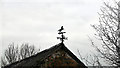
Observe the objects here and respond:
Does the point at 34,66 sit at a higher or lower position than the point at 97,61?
lower

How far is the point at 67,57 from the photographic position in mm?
8766

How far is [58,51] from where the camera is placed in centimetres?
846

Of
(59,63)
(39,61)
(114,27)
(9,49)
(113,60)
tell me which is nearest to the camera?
(113,60)

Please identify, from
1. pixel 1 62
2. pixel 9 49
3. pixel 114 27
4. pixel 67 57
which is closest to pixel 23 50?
pixel 9 49

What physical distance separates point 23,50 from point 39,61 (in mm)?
26610

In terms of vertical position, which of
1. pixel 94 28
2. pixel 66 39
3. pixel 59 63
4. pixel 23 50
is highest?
pixel 94 28

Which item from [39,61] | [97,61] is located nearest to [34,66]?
[39,61]

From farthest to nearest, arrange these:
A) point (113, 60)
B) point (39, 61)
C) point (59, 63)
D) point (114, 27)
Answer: point (59, 63), point (39, 61), point (114, 27), point (113, 60)

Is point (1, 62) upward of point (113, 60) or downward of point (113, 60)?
downward

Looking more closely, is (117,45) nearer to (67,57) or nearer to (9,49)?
(67,57)

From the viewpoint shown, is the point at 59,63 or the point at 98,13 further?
the point at 59,63

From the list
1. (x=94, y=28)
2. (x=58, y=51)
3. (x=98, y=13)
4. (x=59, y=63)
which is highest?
(x=98, y=13)

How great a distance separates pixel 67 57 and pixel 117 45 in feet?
10.3

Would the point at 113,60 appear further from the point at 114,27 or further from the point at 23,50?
the point at 23,50
